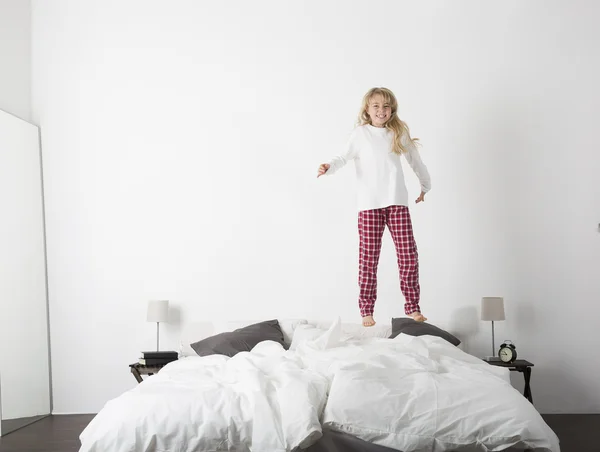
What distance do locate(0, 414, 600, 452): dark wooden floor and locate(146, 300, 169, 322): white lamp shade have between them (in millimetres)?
1008

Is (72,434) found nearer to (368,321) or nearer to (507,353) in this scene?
(368,321)

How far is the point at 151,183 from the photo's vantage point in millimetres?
5566

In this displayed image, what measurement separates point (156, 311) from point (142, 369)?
488 mm

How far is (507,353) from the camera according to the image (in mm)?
4871

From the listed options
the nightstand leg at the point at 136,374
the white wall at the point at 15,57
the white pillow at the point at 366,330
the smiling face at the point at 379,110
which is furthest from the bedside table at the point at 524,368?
the white wall at the point at 15,57

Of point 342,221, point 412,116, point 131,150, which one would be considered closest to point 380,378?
point 342,221

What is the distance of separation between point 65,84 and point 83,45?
40 cm

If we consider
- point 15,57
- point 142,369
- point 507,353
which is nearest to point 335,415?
point 507,353

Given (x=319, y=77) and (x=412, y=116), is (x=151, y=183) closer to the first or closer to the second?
(x=319, y=77)

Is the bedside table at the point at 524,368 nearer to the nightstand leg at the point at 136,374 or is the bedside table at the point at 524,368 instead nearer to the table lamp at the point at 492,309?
the table lamp at the point at 492,309

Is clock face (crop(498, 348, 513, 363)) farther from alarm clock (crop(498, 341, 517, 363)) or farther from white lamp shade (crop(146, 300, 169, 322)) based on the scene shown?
white lamp shade (crop(146, 300, 169, 322))

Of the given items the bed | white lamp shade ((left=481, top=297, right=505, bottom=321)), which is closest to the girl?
white lamp shade ((left=481, top=297, right=505, bottom=321))

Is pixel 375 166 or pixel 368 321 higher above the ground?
pixel 375 166

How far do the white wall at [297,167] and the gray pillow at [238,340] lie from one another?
1.32 ft
